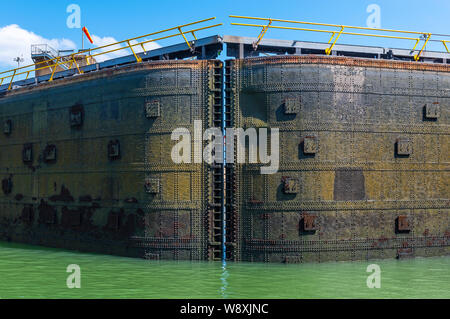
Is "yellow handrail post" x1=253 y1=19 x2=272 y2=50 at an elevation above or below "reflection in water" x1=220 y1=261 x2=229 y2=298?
above

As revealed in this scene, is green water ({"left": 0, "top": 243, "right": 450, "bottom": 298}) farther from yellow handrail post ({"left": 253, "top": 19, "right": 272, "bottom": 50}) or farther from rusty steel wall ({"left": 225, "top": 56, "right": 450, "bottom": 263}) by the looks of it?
yellow handrail post ({"left": 253, "top": 19, "right": 272, "bottom": 50})

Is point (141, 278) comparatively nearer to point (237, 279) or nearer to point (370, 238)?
point (237, 279)

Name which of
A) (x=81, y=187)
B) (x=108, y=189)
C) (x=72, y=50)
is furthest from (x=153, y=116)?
(x=72, y=50)

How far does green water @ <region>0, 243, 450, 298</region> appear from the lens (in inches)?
554

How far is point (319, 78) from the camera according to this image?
18703mm

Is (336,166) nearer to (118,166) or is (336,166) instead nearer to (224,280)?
(224,280)

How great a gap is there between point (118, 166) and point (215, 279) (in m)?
7.02
